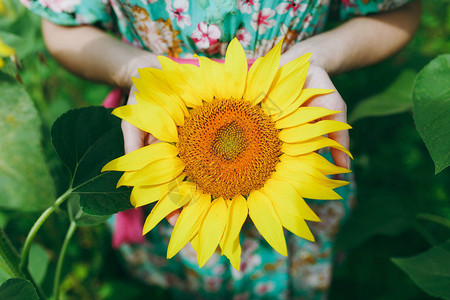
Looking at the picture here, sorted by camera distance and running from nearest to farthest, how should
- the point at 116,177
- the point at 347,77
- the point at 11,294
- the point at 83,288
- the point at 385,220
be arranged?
the point at 11,294
the point at 116,177
the point at 385,220
the point at 83,288
the point at 347,77

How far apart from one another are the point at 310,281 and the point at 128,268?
53cm

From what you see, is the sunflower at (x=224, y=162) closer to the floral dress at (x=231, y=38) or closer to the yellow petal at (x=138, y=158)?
the yellow petal at (x=138, y=158)

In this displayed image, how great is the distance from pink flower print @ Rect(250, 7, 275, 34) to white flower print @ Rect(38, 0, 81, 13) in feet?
1.02

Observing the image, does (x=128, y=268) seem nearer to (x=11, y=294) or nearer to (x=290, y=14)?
(x=11, y=294)

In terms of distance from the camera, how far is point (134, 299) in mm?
1154

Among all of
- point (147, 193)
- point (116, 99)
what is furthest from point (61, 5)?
point (147, 193)

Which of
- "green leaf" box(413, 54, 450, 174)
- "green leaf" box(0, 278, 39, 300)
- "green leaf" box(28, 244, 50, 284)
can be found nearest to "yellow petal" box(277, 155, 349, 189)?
"green leaf" box(413, 54, 450, 174)

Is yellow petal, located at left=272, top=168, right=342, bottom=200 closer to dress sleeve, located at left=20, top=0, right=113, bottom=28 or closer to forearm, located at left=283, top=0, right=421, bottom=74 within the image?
forearm, located at left=283, top=0, right=421, bottom=74

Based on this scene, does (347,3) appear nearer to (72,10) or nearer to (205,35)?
(205,35)

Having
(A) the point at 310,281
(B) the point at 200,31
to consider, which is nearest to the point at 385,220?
(A) the point at 310,281

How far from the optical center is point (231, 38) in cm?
63

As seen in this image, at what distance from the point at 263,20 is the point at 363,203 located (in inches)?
23.3

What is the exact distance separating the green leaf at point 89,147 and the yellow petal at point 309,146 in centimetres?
23

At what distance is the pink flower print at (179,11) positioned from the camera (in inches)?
23.3
